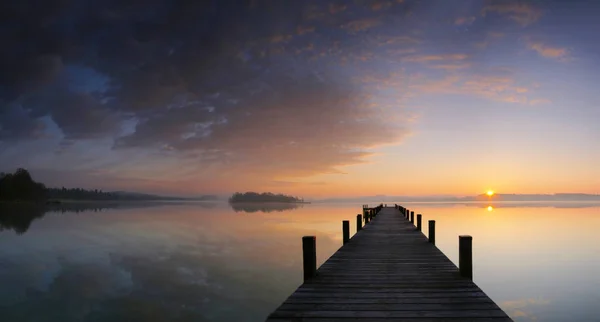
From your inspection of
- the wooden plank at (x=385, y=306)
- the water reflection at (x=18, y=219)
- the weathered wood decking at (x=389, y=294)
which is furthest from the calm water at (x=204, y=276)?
the water reflection at (x=18, y=219)

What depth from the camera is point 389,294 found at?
7.79 m

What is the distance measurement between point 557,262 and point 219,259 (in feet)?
65.0

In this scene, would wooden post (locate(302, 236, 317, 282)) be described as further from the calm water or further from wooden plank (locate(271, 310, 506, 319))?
the calm water

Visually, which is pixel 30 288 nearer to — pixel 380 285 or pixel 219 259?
pixel 219 259

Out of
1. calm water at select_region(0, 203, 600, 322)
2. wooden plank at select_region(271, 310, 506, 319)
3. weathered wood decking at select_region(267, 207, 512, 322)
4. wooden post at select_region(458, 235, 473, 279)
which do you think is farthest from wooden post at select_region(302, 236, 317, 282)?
calm water at select_region(0, 203, 600, 322)

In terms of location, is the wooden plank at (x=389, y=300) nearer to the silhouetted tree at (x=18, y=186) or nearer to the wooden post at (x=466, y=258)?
the wooden post at (x=466, y=258)

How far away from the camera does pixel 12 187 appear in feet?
371

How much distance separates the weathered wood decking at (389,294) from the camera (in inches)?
255

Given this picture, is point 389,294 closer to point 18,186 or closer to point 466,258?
point 466,258

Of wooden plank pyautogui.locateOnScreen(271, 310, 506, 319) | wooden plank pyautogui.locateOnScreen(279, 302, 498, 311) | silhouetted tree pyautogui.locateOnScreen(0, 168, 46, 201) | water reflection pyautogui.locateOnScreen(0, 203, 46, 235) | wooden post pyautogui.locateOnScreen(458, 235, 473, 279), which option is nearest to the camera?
wooden plank pyautogui.locateOnScreen(271, 310, 506, 319)

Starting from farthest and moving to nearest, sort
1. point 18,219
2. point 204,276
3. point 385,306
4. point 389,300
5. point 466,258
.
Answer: point 18,219 < point 204,276 < point 466,258 < point 389,300 < point 385,306

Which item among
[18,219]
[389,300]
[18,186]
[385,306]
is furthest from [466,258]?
[18,186]

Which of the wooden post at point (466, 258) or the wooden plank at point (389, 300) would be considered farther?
the wooden post at point (466, 258)

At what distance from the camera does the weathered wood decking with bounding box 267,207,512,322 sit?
21.2ft
